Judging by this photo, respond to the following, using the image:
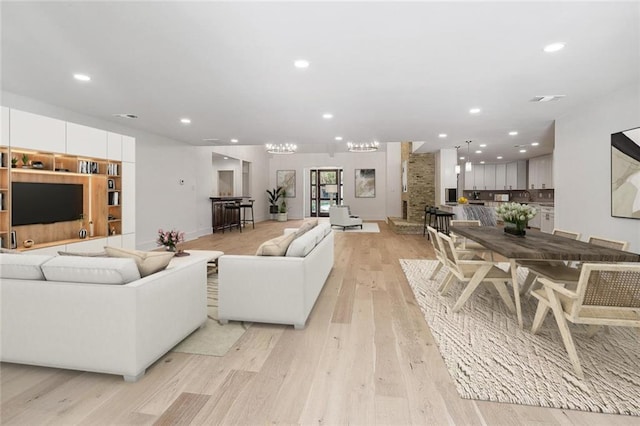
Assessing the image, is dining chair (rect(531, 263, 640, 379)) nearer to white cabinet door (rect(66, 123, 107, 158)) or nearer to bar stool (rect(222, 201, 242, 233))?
white cabinet door (rect(66, 123, 107, 158))

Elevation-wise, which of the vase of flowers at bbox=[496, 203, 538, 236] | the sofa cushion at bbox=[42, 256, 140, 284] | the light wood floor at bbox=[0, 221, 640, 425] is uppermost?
the vase of flowers at bbox=[496, 203, 538, 236]

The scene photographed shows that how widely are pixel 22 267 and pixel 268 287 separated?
1691 mm

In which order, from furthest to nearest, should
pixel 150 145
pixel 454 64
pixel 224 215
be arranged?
pixel 224 215
pixel 150 145
pixel 454 64

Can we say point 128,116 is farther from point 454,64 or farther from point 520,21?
point 520,21

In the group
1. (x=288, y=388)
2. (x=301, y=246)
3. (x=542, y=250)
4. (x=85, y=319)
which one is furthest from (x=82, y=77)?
(x=542, y=250)

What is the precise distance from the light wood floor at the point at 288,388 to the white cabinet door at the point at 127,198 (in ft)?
11.5

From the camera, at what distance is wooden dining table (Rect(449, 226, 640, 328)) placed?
2406 millimetres

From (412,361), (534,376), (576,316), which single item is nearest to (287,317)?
(412,361)

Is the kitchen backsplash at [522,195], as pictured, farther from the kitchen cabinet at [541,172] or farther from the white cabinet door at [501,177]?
the white cabinet door at [501,177]

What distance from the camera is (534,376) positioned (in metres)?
2.02

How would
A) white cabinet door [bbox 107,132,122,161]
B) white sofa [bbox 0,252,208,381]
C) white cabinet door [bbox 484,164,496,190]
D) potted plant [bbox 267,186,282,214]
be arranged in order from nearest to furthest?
white sofa [bbox 0,252,208,381] < white cabinet door [bbox 107,132,122,161] < white cabinet door [bbox 484,164,496,190] < potted plant [bbox 267,186,282,214]

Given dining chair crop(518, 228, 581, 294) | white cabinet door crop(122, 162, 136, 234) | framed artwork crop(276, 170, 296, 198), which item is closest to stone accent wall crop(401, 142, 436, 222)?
framed artwork crop(276, 170, 296, 198)

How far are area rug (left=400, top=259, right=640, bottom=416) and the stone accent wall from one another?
7031 mm

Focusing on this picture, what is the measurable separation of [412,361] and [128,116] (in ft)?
18.1
